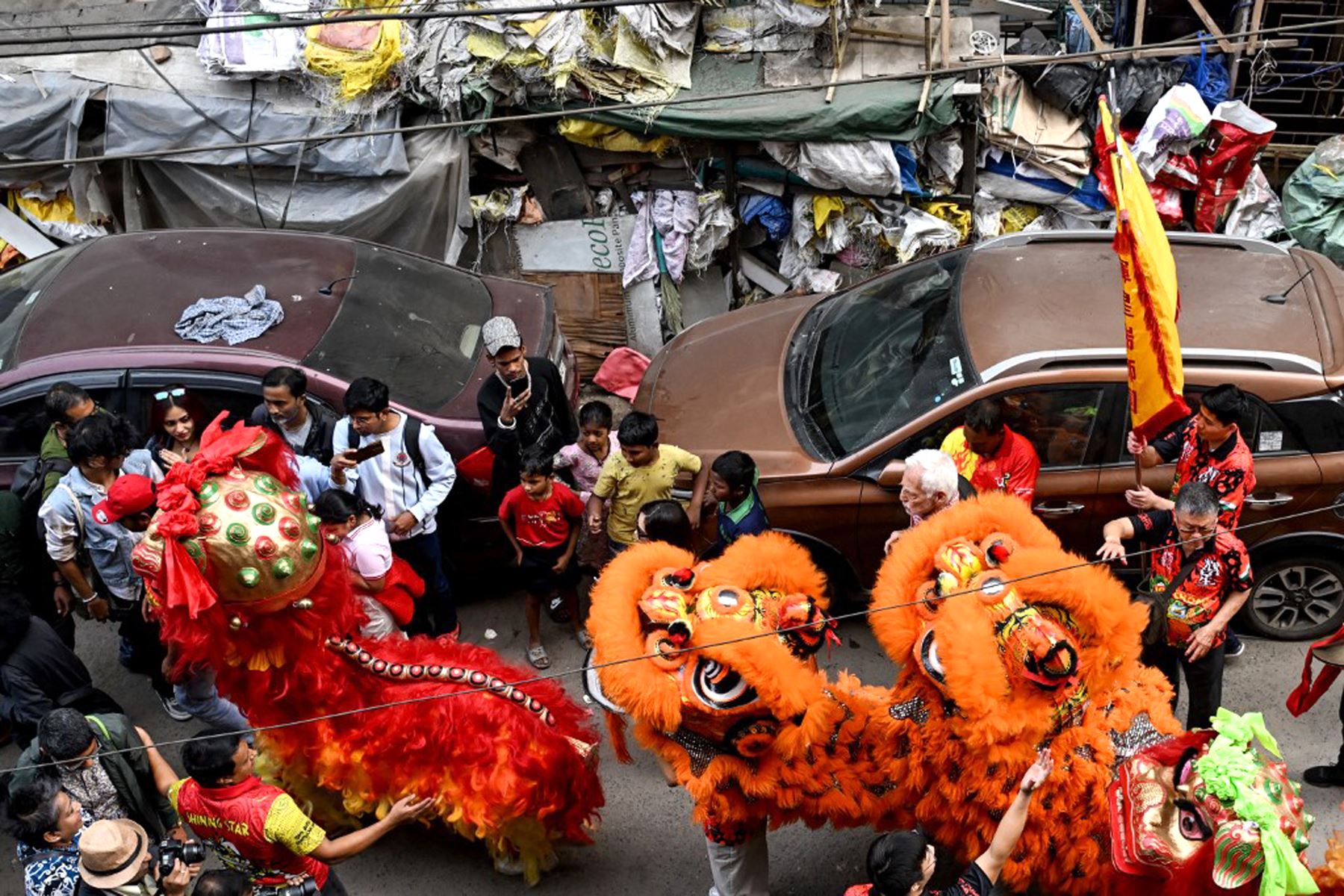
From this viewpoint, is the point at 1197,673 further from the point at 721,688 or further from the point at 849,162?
the point at 849,162

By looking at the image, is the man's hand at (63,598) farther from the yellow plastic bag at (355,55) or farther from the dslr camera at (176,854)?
the yellow plastic bag at (355,55)

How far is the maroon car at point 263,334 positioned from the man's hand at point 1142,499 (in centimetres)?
309

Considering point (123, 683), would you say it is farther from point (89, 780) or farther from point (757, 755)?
point (757, 755)

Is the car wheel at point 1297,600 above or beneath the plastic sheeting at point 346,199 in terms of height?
beneath

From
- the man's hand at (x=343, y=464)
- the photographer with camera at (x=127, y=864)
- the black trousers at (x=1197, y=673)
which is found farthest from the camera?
the man's hand at (x=343, y=464)

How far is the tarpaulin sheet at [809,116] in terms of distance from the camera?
770 cm

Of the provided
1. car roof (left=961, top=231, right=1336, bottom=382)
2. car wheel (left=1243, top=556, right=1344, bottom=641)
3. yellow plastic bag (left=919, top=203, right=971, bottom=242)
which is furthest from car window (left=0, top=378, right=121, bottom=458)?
car wheel (left=1243, top=556, right=1344, bottom=641)

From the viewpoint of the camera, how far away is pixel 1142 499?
5.27 m

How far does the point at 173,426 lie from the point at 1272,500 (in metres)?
5.13

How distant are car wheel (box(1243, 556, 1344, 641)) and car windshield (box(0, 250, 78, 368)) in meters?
6.40

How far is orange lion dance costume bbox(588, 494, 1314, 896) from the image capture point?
3.86 metres

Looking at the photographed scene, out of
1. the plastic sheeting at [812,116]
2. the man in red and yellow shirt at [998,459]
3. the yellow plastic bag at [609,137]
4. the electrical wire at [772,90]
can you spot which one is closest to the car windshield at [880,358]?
the man in red and yellow shirt at [998,459]

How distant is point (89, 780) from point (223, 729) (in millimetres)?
1466

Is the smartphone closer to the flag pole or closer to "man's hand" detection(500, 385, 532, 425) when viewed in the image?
"man's hand" detection(500, 385, 532, 425)
